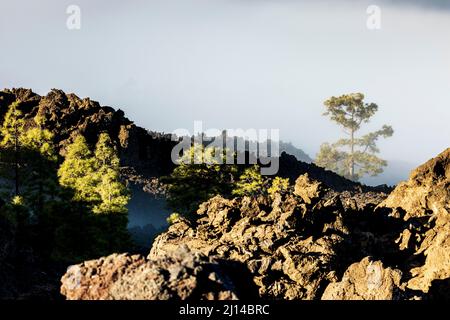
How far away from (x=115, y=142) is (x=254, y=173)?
20.8 m

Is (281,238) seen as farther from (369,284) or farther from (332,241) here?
(369,284)

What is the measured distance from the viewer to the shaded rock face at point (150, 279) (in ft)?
55.7

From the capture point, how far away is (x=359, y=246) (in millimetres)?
34375

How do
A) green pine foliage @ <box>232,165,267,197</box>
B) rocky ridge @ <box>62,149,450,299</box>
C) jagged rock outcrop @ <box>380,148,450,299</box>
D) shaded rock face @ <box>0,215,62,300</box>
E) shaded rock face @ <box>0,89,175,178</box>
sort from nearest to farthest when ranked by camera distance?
rocky ridge @ <box>62,149,450,299</box> → jagged rock outcrop @ <box>380,148,450,299</box> → shaded rock face @ <box>0,215,62,300</box> → green pine foliage @ <box>232,165,267,197</box> → shaded rock face @ <box>0,89,175,178</box>

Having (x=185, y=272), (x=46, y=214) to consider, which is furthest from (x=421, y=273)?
(x=46, y=214)

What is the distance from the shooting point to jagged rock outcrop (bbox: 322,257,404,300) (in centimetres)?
2409

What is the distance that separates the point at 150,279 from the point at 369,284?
36.7 feet

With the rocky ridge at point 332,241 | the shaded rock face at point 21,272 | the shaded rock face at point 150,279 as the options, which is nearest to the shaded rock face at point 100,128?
the shaded rock face at point 21,272

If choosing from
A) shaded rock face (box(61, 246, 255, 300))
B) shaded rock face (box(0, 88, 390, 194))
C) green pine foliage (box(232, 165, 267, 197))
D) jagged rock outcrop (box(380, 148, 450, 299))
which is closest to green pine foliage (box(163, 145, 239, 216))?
green pine foliage (box(232, 165, 267, 197))

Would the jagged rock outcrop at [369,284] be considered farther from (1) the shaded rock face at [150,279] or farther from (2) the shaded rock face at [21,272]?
(2) the shaded rock face at [21,272]

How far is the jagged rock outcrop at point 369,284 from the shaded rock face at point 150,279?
860 cm

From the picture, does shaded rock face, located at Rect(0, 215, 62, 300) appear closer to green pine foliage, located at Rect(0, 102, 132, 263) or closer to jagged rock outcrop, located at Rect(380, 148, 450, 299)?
green pine foliage, located at Rect(0, 102, 132, 263)

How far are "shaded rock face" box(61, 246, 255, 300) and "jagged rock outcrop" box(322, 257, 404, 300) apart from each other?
8602 mm

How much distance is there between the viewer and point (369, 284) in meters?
24.5
